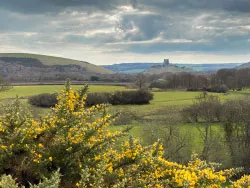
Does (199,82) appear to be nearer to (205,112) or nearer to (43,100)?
(205,112)

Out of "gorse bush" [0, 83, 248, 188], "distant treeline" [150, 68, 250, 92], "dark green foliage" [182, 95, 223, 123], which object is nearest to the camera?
"gorse bush" [0, 83, 248, 188]

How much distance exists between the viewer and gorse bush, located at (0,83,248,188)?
5490 millimetres

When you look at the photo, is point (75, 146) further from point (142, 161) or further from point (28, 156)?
point (142, 161)

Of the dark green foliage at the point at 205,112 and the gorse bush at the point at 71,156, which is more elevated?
the gorse bush at the point at 71,156

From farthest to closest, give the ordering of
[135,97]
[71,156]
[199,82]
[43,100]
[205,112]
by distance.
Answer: [199,82]
[135,97]
[43,100]
[205,112]
[71,156]

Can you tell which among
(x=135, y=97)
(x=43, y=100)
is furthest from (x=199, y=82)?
(x=43, y=100)

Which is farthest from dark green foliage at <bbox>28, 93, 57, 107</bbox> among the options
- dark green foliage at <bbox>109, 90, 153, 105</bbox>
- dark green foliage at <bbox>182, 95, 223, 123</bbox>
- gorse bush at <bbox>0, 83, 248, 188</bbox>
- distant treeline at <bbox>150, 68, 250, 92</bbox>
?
distant treeline at <bbox>150, 68, 250, 92</bbox>

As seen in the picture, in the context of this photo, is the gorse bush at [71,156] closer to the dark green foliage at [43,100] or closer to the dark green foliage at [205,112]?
the dark green foliage at [205,112]

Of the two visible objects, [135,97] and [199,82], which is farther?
[199,82]

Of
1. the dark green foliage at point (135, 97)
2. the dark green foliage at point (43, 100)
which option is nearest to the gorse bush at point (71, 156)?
the dark green foliage at point (43, 100)

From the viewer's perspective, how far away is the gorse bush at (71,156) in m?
5.49

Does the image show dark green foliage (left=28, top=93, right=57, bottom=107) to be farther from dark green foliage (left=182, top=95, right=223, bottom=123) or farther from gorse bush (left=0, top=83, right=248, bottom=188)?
gorse bush (left=0, top=83, right=248, bottom=188)

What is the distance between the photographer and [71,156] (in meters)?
5.68

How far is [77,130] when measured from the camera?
6.00 meters
